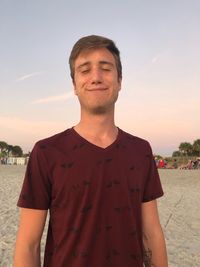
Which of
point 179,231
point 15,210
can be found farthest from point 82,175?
point 15,210

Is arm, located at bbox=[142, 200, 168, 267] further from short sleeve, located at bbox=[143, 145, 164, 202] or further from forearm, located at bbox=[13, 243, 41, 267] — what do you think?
forearm, located at bbox=[13, 243, 41, 267]

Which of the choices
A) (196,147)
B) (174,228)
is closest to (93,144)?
(174,228)

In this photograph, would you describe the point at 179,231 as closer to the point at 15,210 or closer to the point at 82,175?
the point at 15,210

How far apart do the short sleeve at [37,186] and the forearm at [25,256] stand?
0.61ft

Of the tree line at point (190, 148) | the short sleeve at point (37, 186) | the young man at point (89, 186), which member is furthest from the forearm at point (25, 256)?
the tree line at point (190, 148)

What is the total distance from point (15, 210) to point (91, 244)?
10038mm

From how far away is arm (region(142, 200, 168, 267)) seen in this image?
2.06m

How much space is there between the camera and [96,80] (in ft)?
6.36

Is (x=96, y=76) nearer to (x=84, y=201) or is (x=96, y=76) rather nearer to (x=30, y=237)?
(x=84, y=201)

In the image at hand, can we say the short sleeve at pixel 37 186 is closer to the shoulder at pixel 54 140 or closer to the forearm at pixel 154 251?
the shoulder at pixel 54 140

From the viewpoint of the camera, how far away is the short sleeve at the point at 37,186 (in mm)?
1811

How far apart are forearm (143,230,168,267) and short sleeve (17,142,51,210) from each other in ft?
1.93

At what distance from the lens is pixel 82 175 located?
1.83 metres

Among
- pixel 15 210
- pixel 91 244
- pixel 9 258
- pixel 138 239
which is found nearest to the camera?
pixel 91 244
